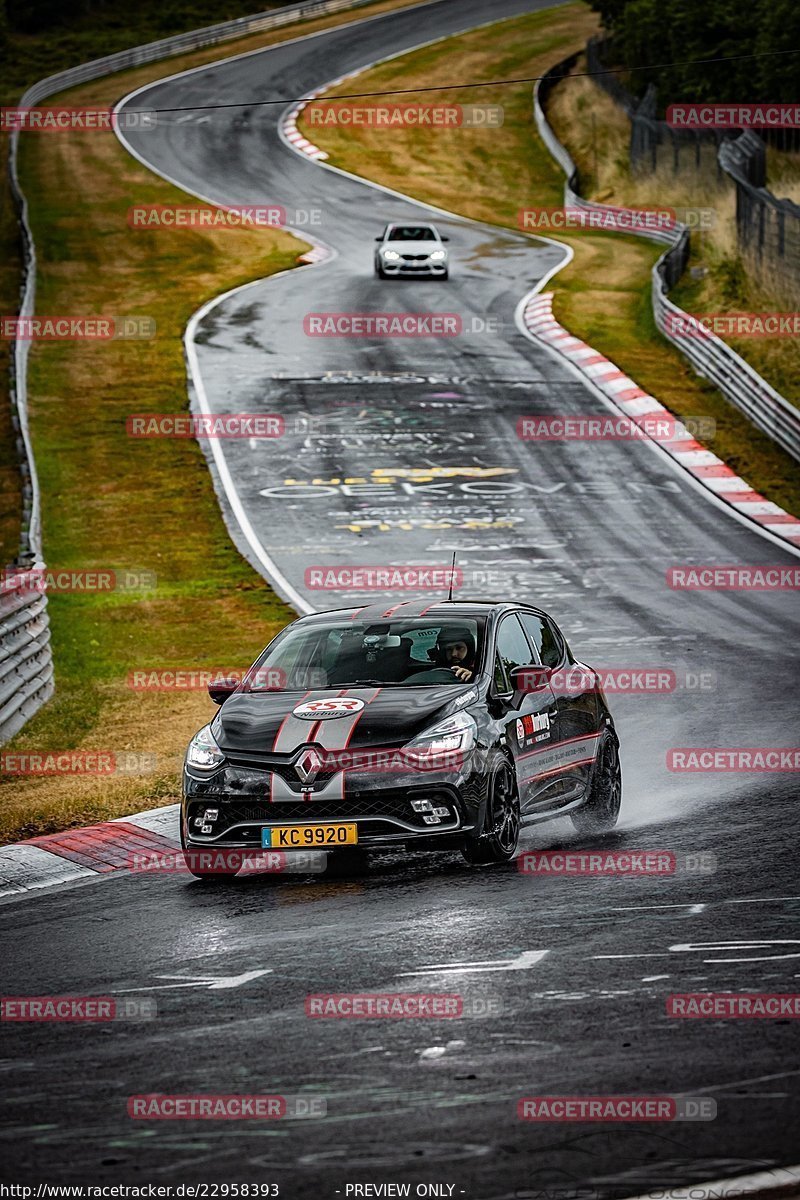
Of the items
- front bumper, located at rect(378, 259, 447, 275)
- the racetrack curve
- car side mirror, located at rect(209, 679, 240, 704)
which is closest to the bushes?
front bumper, located at rect(378, 259, 447, 275)

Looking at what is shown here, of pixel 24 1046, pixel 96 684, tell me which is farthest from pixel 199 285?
pixel 24 1046

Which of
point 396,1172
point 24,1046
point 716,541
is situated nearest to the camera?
point 396,1172

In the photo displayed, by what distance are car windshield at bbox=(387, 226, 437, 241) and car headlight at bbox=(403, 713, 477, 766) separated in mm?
35651

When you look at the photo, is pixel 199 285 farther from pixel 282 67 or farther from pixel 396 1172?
pixel 396 1172

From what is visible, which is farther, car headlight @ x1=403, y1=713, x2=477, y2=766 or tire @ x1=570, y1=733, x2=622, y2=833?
tire @ x1=570, y1=733, x2=622, y2=833

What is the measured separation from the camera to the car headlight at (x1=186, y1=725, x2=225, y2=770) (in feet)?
33.7

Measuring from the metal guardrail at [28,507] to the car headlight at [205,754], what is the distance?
14.9 feet

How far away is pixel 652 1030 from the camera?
22.1ft

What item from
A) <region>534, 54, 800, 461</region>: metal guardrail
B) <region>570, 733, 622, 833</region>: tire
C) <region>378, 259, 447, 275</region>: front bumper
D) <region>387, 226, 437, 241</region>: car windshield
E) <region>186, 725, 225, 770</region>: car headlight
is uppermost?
<region>186, 725, 225, 770</region>: car headlight

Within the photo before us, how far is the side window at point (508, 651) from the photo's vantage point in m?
11.1

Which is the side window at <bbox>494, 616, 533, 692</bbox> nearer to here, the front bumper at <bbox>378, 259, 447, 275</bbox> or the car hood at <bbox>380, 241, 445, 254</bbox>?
the front bumper at <bbox>378, 259, 447, 275</bbox>

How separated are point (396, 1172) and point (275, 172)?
55806mm

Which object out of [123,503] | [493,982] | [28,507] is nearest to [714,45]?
[123,503]

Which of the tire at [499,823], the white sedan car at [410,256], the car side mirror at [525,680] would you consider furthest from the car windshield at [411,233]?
the tire at [499,823]
